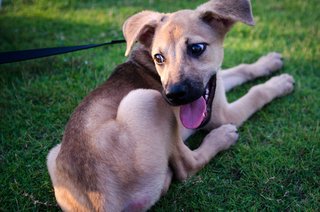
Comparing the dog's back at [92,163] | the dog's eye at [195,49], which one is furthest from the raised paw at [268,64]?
the dog's back at [92,163]

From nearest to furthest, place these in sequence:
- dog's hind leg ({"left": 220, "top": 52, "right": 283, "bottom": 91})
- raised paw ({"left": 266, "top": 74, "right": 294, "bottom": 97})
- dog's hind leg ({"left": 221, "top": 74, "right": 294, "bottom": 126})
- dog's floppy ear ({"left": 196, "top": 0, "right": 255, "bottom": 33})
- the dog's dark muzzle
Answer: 1. the dog's dark muzzle
2. dog's floppy ear ({"left": 196, "top": 0, "right": 255, "bottom": 33})
3. dog's hind leg ({"left": 221, "top": 74, "right": 294, "bottom": 126})
4. raised paw ({"left": 266, "top": 74, "right": 294, "bottom": 97})
5. dog's hind leg ({"left": 220, "top": 52, "right": 283, "bottom": 91})

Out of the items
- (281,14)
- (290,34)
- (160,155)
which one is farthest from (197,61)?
(281,14)

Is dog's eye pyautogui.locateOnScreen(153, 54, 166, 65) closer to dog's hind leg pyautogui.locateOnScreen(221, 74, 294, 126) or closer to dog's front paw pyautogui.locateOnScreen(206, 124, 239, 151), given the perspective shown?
dog's front paw pyautogui.locateOnScreen(206, 124, 239, 151)

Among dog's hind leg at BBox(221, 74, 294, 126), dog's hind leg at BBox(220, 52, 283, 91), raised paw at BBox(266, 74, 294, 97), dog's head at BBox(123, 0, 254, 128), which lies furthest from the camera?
dog's hind leg at BBox(220, 52, 283, 91)

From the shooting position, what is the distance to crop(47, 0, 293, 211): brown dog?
3350mm

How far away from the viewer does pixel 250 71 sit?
5.78 meters

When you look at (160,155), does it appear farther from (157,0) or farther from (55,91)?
(157,0)

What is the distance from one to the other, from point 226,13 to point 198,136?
61.7 inches

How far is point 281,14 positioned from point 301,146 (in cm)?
423

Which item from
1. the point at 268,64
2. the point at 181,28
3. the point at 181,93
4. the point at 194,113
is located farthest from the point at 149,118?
the point at 268,64

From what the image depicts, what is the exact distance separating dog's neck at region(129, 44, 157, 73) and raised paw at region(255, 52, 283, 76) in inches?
79.6

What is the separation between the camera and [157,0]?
343 inches

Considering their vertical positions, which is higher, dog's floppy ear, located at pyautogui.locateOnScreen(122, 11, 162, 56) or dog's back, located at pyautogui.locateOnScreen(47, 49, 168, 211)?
dog's floppy ear, located at pyautogui.locateOnScreen(122, 11, 162, 56)

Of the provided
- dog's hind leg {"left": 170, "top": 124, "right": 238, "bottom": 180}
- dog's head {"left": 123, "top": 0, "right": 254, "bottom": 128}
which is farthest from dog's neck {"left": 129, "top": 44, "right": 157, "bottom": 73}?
dog's hind leg {"left": 170, "top": 124, "right": 238, "bottom": 180}
